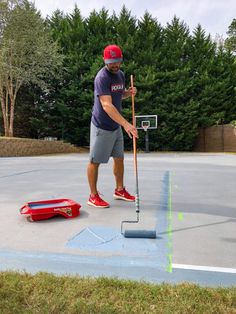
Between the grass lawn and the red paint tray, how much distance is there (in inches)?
47.6

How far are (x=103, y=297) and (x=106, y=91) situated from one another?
2180 mm

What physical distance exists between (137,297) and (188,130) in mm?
Answer: 17954

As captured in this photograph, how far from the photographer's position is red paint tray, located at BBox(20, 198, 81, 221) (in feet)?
10.0

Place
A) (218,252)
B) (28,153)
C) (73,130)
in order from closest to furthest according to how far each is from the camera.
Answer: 1. (218,252)
2. (28,153)
3. (73,130)

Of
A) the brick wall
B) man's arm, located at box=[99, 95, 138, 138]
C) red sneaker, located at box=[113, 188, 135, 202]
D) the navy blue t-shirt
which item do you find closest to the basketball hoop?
the brick wall

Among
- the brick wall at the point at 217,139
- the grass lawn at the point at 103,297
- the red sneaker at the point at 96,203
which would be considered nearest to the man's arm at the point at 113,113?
the red sneaker at the point at 96,203

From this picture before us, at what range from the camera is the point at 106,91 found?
3387mm

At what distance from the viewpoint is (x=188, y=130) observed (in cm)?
1906

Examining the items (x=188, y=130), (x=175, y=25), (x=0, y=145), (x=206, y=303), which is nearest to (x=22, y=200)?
(x=206, y=303)

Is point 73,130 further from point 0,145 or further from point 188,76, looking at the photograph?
point 188,76

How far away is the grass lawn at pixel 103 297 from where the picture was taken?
157 centimetres

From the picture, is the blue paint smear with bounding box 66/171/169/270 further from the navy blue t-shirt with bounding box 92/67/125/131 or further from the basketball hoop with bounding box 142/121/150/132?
the basketball hoop with bounding box 142/121/150/132

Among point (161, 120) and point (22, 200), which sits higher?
point (161, 120)

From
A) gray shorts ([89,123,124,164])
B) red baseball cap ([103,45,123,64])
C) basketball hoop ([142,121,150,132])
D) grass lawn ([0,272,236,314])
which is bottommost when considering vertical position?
grass lawn ([0,272,236,314])
